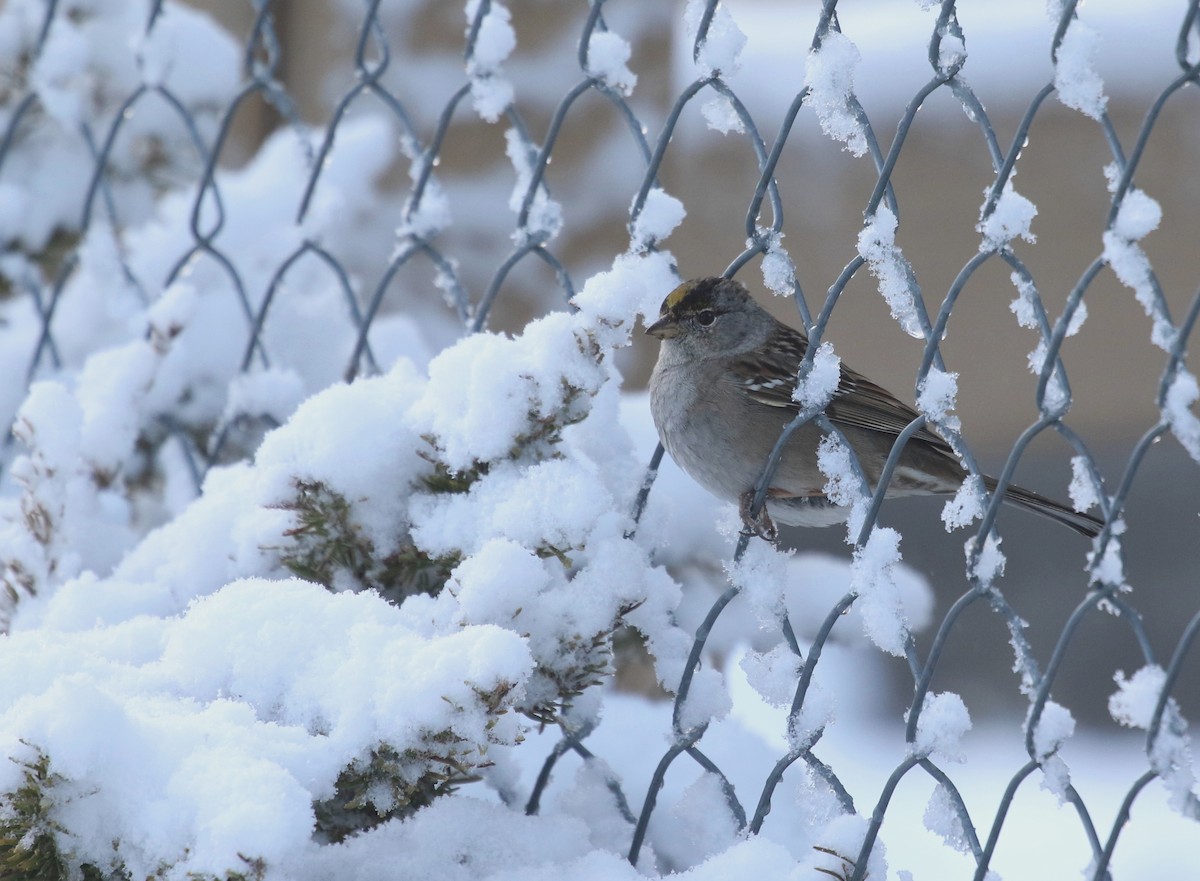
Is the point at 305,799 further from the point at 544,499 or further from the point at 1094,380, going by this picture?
the point at 1094,380

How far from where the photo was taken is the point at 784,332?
2404 millimetres

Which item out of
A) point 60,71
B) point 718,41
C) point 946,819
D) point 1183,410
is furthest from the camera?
point 60,71

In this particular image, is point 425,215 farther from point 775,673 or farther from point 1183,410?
point 1183,410

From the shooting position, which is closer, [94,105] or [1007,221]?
[1007,221]

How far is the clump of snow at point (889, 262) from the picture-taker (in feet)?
4.61

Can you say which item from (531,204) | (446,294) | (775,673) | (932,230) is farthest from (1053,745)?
(932,230)

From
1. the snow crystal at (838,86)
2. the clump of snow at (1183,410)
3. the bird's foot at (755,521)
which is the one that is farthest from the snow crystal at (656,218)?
the clump of snow at (1183,410)

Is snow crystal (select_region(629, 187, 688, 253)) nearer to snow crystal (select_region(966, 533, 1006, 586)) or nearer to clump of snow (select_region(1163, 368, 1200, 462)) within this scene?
snow crystal (select_region(966, 533, 1006, 586))

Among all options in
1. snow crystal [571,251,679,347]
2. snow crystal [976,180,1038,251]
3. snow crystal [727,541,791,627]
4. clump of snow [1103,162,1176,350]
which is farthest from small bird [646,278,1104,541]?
clump of snow [1103,162,1176,350]

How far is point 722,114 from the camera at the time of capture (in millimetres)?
1630

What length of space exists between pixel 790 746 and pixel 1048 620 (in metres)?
5.37

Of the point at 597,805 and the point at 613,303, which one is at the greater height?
the point at 613,303

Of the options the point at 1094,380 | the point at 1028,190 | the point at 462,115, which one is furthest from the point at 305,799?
the point at 1028,190

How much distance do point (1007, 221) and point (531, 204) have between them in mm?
788
